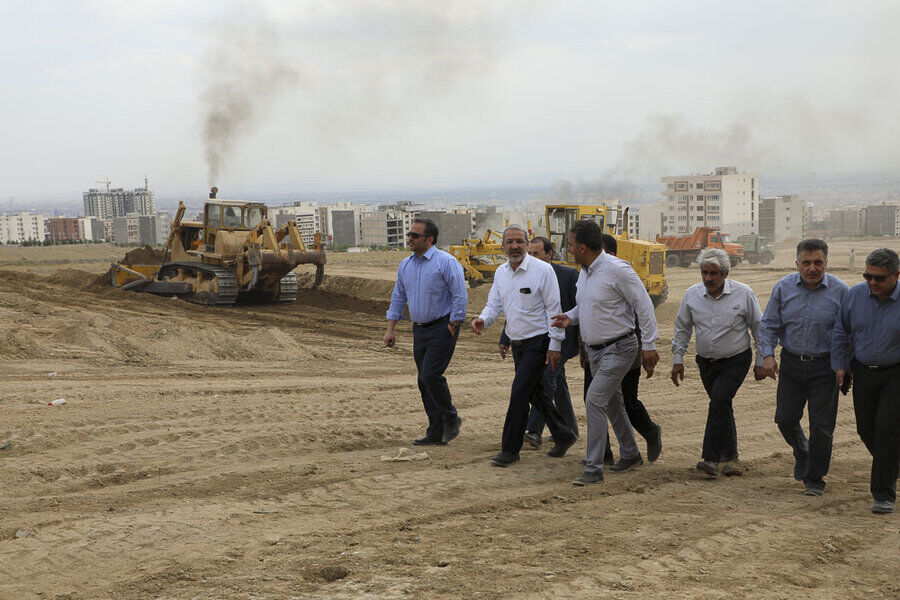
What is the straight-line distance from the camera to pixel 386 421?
861cm

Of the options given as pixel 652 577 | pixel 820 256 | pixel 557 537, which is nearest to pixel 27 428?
pixel 557 537

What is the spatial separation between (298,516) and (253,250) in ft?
50.6

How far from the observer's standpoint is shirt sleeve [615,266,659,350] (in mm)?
6270

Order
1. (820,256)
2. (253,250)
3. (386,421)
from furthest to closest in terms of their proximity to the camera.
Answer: (253,250) < (386,421) < (820,256)

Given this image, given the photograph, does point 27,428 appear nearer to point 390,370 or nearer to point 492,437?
Answer: point 492,437

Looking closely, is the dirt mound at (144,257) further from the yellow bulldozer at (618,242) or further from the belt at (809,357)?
the belt at (809,357)

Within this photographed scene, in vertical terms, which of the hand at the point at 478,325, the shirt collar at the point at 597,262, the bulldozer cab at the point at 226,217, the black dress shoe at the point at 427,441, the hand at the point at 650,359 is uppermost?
the bulldozer cab at the point at 226,217

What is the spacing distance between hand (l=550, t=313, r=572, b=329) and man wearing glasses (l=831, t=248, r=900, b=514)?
1.77 metres

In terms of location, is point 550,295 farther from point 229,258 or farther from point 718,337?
point 229,258

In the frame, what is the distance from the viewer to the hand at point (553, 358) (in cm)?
652

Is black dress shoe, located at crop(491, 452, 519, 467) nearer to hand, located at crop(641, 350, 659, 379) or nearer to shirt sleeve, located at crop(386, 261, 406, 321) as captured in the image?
hand, located at crop(641, 350, 659, 379)

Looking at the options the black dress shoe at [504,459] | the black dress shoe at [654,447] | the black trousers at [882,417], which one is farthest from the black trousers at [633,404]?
the black trousers at [882,417]

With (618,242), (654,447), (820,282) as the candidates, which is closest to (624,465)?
(654,447)

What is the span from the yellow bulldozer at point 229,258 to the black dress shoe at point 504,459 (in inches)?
561
